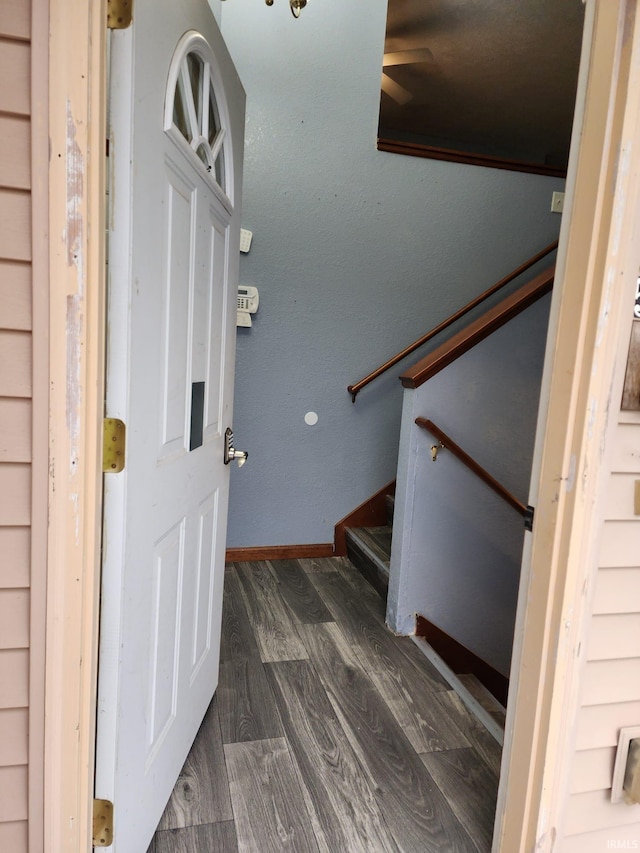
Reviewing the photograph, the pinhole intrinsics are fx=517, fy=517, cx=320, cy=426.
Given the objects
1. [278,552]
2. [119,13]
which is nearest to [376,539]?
[278,552]

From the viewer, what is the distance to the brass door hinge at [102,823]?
103cm

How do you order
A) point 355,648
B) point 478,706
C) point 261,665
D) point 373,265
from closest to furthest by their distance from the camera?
point 478,706 → point 261,665 → point 355,648 → point 373,265

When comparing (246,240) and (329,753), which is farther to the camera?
(246,240)

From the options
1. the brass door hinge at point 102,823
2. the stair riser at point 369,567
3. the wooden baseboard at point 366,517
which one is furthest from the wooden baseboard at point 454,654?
the brass door hinge at point 102,823

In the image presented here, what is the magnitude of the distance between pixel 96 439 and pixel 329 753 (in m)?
1.29

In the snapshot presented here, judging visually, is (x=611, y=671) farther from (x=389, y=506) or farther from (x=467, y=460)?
(x=389, y=506)

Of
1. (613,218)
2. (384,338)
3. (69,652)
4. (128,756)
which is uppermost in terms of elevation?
(613,218)

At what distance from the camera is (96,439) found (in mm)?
→ 933

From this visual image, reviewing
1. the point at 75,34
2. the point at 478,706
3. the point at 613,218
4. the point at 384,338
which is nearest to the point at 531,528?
the point at 613,218

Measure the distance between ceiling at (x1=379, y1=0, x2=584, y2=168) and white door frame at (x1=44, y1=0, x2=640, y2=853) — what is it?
2716mm

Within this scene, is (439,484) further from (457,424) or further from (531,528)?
(531,528)

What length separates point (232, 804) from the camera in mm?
1408

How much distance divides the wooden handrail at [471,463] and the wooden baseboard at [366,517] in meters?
0.97

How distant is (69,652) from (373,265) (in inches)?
101
